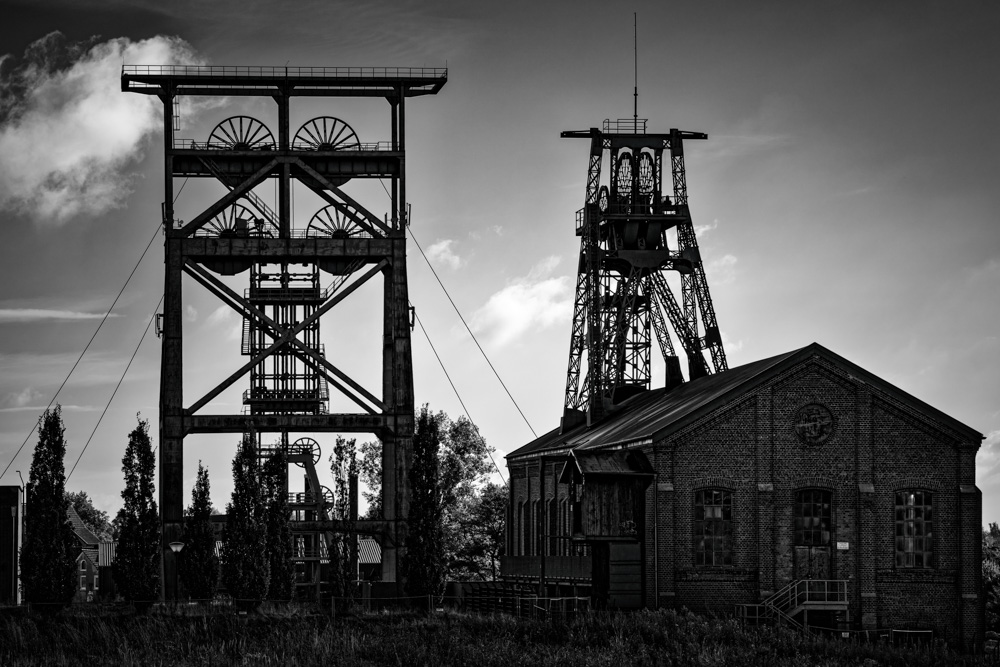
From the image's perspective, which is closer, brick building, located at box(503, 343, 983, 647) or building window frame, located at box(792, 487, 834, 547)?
brick building, located at box(503, 343, 983, 647)

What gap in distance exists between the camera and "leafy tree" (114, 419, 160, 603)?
4281cm

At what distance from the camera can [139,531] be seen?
43.6 m

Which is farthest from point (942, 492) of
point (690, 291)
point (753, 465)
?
point (690, 291)

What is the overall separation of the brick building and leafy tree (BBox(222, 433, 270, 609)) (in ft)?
32.6

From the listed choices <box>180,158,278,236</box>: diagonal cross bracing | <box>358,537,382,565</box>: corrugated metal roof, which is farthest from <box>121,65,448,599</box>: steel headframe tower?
<box>358,537,382,565</box>: corrugated metal roof

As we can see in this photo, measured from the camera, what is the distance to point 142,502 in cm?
4425

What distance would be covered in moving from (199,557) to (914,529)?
20.4 metres

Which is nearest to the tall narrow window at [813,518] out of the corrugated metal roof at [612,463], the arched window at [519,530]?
the corrugated metal roof at [612,463]

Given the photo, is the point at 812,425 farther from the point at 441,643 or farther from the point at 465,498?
the point at 465,498

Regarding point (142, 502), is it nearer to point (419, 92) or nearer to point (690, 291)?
point (419, 92)

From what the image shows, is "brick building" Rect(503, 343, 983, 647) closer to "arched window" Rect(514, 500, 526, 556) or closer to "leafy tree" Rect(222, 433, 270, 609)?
"leafy tree" Rect(222, 433, 270, 609)

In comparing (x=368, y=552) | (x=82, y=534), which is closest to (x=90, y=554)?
(x=82, y=534)

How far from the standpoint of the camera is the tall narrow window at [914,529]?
38.9 metres

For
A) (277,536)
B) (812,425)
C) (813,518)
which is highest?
(812,425)
